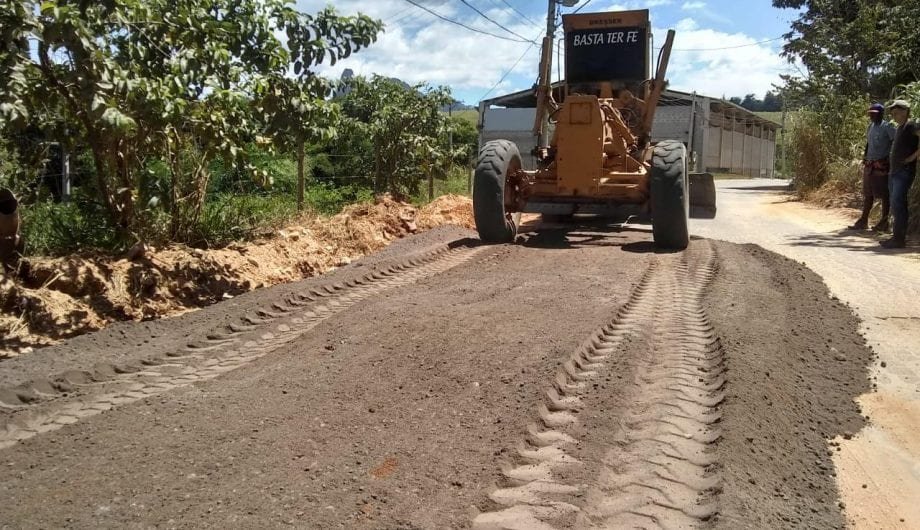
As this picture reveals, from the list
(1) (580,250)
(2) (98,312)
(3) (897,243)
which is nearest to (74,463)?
(2) (98,312)

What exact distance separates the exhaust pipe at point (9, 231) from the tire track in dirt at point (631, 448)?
4.77 meters

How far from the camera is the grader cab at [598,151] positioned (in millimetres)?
8766

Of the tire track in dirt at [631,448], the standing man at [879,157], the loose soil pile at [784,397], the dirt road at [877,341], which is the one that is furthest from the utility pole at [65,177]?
the standing man at [879,157]

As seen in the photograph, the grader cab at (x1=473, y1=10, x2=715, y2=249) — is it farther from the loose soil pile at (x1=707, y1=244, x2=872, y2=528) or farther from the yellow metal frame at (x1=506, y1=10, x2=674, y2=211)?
the loose soil pile at (x1=707, y1=244, x2=872, y2=528)

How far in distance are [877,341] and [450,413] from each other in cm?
345

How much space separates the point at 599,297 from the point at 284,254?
3.96 meters

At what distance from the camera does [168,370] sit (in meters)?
4.57

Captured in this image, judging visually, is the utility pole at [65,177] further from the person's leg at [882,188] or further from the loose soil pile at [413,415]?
the person's leg at [882,188]

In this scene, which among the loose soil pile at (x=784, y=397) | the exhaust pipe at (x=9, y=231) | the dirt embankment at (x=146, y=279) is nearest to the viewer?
the loose soil pile at (x=784, y=397)

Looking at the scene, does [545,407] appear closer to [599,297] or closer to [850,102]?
[599,297]

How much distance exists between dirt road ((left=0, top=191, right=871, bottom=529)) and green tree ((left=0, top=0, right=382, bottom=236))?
1660 mm

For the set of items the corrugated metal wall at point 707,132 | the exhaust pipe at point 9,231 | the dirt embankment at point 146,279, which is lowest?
the dirt embankment at point 146,279

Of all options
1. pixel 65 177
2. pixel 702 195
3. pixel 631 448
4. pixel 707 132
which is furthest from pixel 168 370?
pixel 707 132

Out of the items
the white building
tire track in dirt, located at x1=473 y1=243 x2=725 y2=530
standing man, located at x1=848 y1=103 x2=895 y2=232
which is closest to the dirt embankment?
tire track in dirt, located at x1=473 y1=243 x2=725 y2=530
